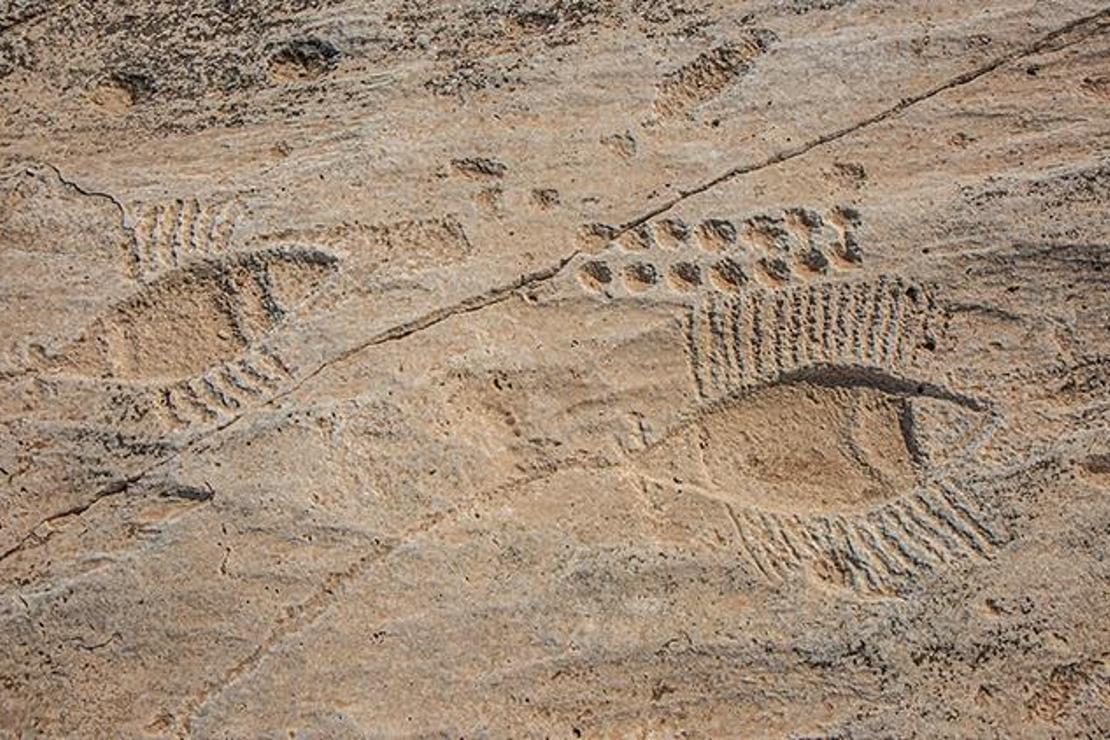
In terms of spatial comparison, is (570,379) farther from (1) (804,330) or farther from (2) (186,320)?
(2) (186,320)

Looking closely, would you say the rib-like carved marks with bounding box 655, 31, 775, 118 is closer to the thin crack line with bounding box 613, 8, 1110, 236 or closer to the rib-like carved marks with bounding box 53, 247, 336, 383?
the thin crack line with bounding box 613, 8, 1110, 236

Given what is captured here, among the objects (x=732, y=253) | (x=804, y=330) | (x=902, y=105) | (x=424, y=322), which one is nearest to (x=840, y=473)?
(x=804, y=330)

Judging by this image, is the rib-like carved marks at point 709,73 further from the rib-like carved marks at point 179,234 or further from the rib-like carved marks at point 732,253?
the rib-like carved marks at point 179,234

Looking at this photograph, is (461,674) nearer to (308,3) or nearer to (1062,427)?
(1062,427)

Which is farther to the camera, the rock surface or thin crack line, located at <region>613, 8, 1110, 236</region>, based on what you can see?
thin crack line, located at <region>613, 8, 1110, 236</region>

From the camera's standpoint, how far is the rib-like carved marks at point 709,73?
2072mm

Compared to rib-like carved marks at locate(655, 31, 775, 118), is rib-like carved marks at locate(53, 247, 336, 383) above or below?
below

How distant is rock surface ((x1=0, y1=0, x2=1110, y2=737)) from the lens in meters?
1.90

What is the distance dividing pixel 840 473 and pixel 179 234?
4.51 ft

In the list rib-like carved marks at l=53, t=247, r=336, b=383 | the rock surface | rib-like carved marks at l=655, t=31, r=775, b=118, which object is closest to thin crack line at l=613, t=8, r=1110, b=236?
the rock surface

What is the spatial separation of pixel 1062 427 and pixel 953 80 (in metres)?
0.71

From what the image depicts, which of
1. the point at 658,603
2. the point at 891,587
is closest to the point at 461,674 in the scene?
the point at 658,603

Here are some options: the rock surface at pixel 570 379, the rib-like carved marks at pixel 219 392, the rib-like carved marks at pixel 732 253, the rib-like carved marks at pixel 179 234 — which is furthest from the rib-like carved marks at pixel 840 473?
the rib-like carved marks at pixel 179 234

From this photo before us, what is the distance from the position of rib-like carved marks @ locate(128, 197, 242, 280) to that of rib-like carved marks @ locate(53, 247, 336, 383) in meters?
0.03
